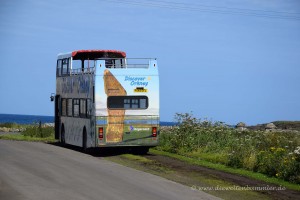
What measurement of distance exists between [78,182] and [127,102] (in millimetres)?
11258

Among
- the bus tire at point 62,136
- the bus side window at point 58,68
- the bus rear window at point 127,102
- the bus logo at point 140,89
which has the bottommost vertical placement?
the bus tire at point 62,136

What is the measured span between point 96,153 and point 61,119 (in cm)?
570

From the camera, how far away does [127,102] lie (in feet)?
92.7

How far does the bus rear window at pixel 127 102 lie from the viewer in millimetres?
27875

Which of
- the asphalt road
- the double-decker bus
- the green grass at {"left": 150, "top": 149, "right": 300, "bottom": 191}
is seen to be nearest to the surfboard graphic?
the double-decker bus

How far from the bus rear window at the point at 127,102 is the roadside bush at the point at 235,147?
10.1ft

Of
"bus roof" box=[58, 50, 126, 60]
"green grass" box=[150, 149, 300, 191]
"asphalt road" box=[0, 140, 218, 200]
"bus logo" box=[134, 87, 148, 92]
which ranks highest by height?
"bus roof" box=[58, 50, 126, 60]

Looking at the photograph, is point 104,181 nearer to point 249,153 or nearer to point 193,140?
point 249,153

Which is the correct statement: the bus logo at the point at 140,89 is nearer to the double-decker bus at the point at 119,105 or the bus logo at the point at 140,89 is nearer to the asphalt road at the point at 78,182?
the double-decker bus at the point at 119,105

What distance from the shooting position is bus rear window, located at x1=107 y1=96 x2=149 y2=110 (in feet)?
91.5

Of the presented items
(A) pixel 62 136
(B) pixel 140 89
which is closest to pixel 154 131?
(B) pixel 140 89

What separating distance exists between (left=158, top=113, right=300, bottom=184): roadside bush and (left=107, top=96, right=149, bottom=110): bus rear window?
3077 mm

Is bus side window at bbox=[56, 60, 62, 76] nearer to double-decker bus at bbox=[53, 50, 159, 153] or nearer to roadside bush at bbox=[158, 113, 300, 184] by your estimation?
double-decker bus at bbox=[53, 50, 159, 153]

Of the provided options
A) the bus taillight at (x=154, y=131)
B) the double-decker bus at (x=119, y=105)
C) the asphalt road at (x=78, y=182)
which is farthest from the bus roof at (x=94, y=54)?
the asphalt road at (x=78, y=182)
